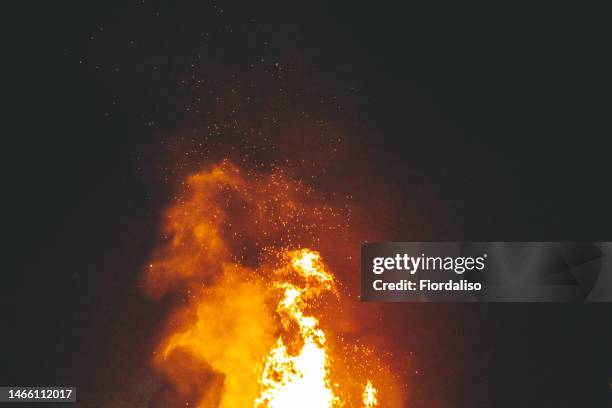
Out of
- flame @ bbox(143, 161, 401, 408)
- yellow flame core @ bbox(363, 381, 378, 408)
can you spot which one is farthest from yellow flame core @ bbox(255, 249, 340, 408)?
yellow flame core @ bbox(363, 381, 378, 408)

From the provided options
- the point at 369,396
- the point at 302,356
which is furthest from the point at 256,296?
the point at 369,396

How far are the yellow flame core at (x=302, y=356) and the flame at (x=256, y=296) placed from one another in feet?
0.04

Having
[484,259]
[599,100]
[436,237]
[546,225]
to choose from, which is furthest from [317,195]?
[599,100]

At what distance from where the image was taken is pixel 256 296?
9.17 m

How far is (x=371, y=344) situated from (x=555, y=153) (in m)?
3.26

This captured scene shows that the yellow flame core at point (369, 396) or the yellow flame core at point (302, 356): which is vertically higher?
the yellow flame core at point (302, 356)

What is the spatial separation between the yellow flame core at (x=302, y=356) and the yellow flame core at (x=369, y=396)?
337mm

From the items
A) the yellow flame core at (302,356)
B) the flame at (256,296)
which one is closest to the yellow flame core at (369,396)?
the flame at (256,296)

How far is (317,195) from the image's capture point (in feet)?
29.7

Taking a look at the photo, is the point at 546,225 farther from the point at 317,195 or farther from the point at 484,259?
the point at 317,195

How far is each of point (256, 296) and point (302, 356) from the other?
3.07 ft

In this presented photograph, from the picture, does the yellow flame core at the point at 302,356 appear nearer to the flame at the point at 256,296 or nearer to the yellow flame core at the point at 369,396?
the flame at the point at 256,296

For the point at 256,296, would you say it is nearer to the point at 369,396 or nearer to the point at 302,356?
the point at 302,356

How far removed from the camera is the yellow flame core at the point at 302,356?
29.5ft
